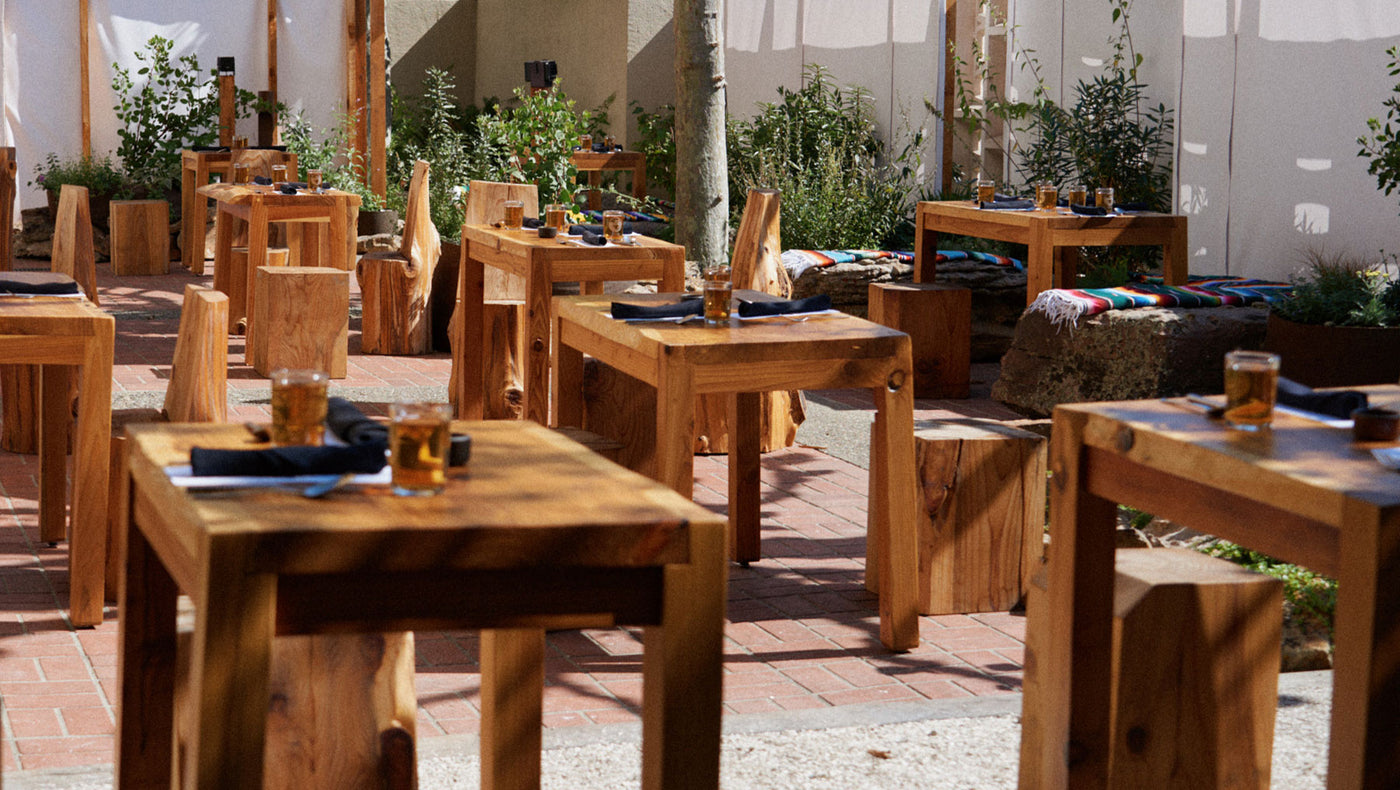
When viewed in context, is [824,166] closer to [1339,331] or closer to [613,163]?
[613,163]

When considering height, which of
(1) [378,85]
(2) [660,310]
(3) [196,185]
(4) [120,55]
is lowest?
(2) [660,310]

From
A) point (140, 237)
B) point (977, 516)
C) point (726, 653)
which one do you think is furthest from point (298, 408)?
point (140, 237)

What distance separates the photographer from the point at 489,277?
24.7ft

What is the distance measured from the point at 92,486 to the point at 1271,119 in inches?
242

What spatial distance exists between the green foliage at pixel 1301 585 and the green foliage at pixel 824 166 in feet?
17.7

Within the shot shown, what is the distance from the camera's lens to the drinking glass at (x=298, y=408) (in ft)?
7.48

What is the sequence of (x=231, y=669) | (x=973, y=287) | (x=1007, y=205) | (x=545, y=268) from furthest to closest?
(x=973, y=287)
(x=1007, y=205)
(x=545, y=268)
(x=231, y=669)

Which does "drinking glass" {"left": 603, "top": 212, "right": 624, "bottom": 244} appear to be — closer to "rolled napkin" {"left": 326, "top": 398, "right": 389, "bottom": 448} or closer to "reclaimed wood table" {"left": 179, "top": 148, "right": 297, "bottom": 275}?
"rolled napkin" {"left": 326, "top": 398, "right": 389, "bottom": 448}

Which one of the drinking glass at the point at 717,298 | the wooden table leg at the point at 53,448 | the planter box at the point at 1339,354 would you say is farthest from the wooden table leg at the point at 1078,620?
the planter box at the point at 1339,354

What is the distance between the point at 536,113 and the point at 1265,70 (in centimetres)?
515

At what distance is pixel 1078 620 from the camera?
2654 millimetres

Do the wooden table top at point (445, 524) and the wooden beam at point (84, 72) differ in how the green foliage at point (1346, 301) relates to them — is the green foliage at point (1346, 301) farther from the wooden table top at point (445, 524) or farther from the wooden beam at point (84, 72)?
the wooden beam at point (84, 72)

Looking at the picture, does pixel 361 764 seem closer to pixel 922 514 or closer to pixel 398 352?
pixel 922 514

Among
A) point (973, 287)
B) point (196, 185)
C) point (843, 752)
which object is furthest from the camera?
point (196, 185)
